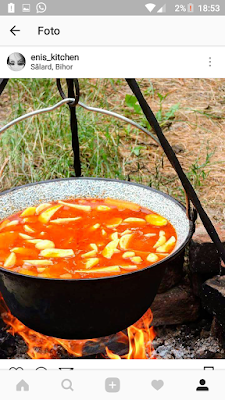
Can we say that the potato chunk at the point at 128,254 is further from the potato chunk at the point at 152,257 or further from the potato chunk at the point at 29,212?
the potato chunk at the point at 29,212

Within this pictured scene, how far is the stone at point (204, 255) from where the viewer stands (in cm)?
290

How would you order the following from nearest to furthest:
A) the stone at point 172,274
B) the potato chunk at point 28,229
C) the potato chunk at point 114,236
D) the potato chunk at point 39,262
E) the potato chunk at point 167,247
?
1. the potato chunk at point 39,262
2. the potato chunk at point 167,247
3. the potato chunk at point 114,236
4. the potato chunk at point 28,229
5. the stone at point 172,274

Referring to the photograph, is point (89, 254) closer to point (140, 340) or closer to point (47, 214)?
point (47, 214)

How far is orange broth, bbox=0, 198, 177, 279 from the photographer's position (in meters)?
2.07

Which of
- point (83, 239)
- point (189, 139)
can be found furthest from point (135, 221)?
point (189, 139)

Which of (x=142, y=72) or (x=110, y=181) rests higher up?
(x=142, y=72)

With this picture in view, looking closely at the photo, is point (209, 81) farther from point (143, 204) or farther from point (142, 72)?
point (142, 72)
